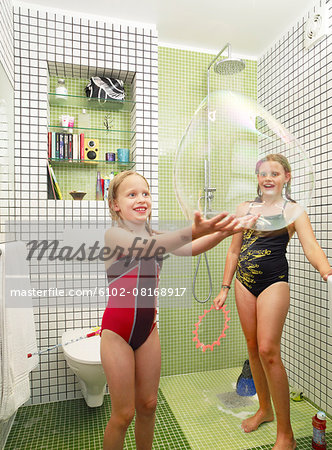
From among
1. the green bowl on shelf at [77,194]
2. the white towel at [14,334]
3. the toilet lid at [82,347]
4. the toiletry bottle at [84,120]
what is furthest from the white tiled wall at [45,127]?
the white towel at [14,334]

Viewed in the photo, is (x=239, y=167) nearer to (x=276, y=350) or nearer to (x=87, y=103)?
(x=276, y=350)

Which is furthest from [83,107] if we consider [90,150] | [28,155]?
[28,155]

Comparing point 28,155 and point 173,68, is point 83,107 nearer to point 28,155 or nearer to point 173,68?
point 28,155

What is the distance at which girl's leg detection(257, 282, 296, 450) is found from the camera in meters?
1.67

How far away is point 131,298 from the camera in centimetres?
129

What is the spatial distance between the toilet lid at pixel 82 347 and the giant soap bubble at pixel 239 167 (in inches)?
44.9

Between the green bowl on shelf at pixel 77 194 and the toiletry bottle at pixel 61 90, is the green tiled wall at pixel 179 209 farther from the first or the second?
the toiletry bottle at pixel 61 90

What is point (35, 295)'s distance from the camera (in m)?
2.21

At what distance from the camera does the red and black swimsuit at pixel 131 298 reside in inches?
50.6

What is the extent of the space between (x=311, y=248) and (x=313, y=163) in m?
0.71

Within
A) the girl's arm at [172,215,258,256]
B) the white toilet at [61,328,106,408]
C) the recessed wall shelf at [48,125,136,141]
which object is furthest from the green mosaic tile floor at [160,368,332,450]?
the recessed wall shelf at [48,125,136,141]

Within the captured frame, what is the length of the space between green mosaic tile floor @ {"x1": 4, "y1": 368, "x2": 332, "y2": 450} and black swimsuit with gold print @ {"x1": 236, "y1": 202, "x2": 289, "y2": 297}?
2.54ft

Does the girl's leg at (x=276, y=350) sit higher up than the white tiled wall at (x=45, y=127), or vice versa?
the white tiled wall at (x=45, y=127)

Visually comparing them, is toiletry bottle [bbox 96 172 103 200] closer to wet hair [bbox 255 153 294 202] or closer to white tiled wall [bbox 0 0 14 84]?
white tiled wall [bbox 0 0 14 84]
